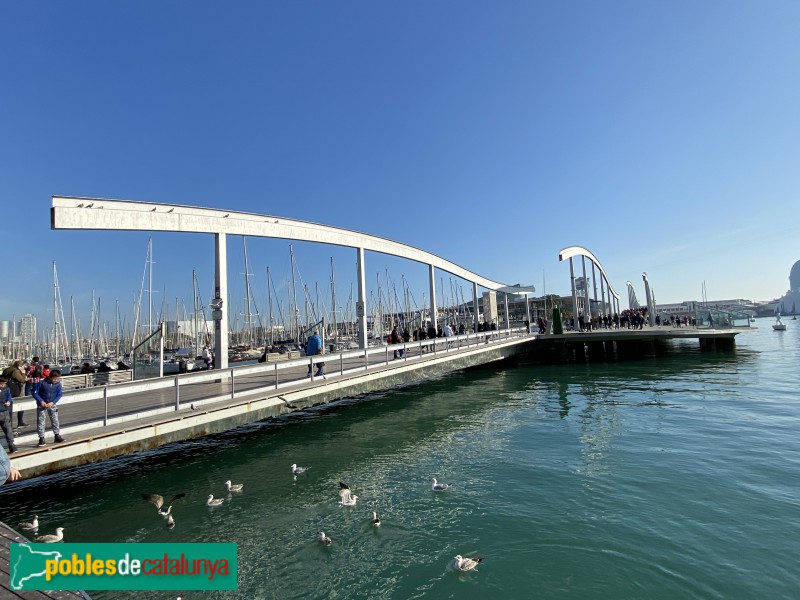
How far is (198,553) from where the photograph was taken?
3.44 m

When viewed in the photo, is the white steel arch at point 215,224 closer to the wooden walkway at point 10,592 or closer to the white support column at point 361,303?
the white support column at point 361,303

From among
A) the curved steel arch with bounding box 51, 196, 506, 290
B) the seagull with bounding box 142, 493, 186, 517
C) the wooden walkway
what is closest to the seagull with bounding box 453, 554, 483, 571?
the wooden walkway

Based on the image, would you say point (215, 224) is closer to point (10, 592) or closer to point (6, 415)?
point (6, 415)

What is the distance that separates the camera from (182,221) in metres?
15.0

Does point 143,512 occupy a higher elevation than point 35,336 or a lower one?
lower

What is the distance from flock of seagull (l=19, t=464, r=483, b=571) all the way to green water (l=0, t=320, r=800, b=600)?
0.40 feet

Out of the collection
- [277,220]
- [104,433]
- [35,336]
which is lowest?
[104,433]

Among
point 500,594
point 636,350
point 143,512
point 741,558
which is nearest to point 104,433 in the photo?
point 143,512

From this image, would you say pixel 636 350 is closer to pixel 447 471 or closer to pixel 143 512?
pixel 447 471

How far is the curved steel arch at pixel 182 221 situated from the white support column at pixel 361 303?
0.79 metres

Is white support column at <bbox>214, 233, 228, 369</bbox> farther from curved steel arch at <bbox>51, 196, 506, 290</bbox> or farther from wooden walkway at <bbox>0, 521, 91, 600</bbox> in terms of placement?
wooden walkway at <bbox>0, 521, 91, 600</bbox>

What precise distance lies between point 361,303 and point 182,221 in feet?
29.3

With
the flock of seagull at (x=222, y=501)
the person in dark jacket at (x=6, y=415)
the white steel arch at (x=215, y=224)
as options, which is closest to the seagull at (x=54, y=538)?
the flock of seagull at (x=222, y=501)

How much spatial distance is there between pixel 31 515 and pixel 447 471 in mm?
8964
